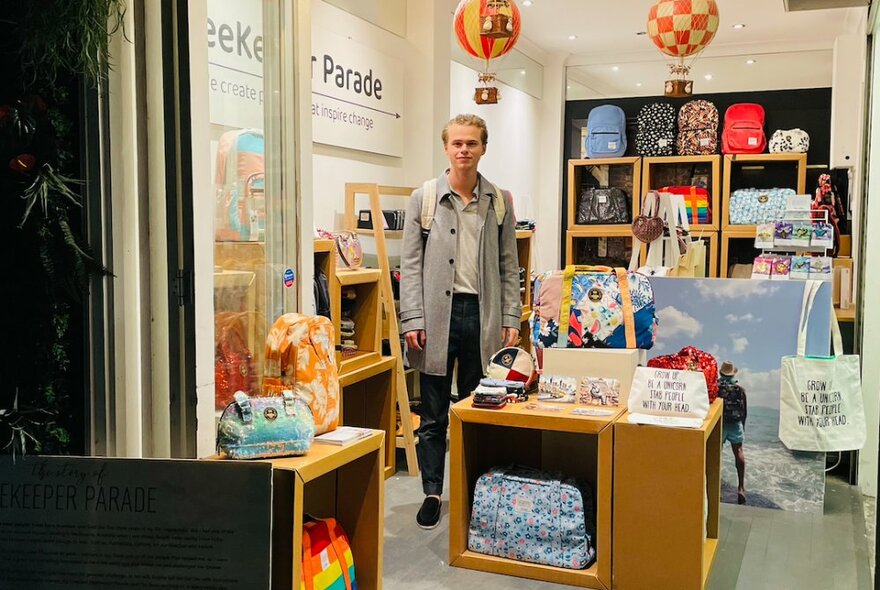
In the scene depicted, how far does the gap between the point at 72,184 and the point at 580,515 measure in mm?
1941

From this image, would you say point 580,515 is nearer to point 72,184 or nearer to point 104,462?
point 104,462

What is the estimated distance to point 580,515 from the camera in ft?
9.53

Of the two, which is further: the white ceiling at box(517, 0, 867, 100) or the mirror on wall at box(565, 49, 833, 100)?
the mirror on wall at box(565, 49, 833, 100)

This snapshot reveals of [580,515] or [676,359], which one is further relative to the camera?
[676,359]

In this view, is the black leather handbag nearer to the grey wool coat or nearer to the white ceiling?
the white ceiling

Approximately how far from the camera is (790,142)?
25.6 ft

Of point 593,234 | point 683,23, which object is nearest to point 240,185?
point 683,23

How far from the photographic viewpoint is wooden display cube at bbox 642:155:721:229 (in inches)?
310

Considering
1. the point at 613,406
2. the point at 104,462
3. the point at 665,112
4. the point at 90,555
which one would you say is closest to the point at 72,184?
the point at 104,462

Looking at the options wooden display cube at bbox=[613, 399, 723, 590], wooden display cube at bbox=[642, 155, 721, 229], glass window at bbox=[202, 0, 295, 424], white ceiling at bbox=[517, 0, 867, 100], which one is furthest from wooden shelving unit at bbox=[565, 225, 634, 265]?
glass window at bbox=[202, 0, 295, 424]

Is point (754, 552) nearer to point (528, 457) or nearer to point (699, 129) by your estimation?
point (528, 457)

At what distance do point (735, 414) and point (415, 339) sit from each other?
5.15 ft

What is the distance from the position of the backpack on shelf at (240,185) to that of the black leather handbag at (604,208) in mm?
5881

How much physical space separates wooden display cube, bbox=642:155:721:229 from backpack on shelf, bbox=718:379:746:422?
415 cm
